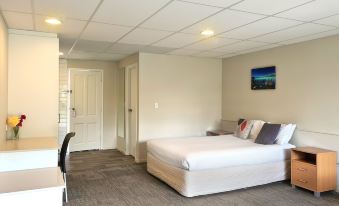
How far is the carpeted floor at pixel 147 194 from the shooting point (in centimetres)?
357

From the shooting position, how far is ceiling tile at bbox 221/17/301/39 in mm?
3283

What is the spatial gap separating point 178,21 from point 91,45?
2.18 metres

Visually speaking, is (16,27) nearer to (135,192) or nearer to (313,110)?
(135,192)

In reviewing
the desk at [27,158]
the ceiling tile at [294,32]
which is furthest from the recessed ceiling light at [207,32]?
the desk at [27,158]

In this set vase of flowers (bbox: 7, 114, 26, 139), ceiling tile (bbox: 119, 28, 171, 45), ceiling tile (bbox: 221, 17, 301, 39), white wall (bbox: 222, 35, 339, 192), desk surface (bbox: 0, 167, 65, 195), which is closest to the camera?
desk surface (bbox: 0, 167, 65, 195)

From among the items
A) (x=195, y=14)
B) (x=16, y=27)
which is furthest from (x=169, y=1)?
(x=16, y=27)

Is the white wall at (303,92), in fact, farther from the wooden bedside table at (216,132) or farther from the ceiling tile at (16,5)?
the ceiling tile at (16,5)

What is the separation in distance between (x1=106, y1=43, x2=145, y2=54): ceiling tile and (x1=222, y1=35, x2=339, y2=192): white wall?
2.31 metres

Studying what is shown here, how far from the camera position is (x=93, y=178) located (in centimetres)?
463

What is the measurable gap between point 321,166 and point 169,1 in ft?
10.2

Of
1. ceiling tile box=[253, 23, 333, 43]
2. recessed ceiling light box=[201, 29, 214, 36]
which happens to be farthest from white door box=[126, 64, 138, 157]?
ceiling tile box=[253, 23, 333, 43]

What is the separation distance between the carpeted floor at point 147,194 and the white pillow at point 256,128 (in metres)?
0.97

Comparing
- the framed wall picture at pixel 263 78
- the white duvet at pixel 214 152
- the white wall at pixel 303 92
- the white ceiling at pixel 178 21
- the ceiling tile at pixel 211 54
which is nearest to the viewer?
the white ceiling at pixel 178 21

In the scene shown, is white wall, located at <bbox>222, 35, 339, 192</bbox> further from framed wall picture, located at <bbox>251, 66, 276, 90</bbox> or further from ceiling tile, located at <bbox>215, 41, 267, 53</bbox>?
ceiling tile, located at <bbox>215, 41, 267, 53</bbox>
